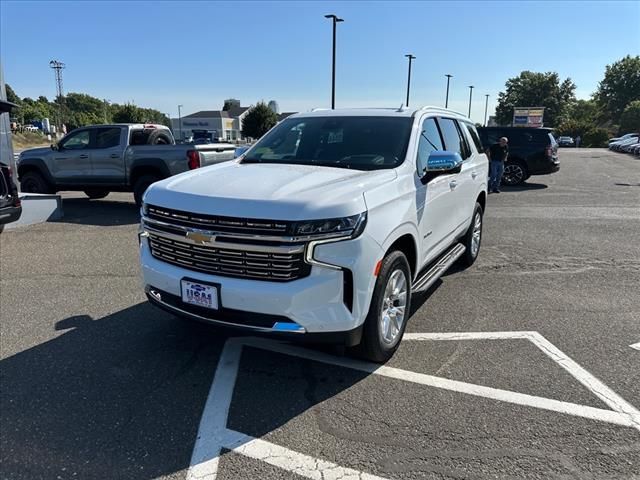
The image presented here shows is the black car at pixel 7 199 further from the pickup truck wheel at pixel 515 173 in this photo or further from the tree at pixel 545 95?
the tree at pixel 545 95

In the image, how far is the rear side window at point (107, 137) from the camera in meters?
10.8

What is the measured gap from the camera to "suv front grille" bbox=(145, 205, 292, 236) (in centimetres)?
290

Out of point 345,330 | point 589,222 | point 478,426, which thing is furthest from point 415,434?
point 589,222

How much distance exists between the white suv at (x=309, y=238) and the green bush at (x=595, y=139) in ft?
235

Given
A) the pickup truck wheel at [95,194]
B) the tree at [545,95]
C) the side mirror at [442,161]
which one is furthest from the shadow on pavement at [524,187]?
the tree at [545,95]

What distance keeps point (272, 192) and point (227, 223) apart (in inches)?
14.6

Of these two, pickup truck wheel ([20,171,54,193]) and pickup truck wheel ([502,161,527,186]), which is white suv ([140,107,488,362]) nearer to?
pickup truck wheel ([20,171,54,193])

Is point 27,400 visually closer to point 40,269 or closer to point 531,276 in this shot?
point 40,269

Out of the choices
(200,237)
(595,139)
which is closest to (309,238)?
(200,237)

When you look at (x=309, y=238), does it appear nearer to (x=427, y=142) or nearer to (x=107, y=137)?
(x=427, y=142)

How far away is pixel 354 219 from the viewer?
2.99 m

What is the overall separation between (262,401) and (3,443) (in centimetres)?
153

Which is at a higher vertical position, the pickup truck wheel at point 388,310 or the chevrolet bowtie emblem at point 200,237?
the chevrolet bowtie emblem at point 200,237

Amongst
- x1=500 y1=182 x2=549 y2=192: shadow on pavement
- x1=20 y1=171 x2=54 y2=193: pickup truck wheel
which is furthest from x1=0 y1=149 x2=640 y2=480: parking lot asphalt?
x1=500 y1=182 x2=549 y2=192: shadow on pavement
